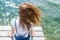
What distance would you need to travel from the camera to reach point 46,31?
1921 millimetres

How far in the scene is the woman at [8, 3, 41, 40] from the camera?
1490 millimetres

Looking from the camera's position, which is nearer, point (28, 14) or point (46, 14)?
point (28, 14)

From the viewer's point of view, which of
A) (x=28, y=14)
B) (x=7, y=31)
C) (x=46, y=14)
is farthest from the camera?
(x=46, y=14)

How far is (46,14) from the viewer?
2.02 meters

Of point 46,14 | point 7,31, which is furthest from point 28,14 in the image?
point 46,14

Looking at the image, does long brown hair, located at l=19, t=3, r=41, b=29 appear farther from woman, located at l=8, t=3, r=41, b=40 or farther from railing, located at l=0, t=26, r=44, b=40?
railing, located at l=0, t=26, r=44, b=40

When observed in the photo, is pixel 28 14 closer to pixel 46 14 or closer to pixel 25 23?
pixel 25 23

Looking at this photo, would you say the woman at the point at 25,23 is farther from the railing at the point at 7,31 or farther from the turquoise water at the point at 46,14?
the turquoise water at the point at 46,14

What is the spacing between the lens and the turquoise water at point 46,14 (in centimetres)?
192

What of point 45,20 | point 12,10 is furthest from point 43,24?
point 12,10

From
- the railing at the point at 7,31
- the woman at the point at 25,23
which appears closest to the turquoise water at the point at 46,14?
the railing at the point at 7,31

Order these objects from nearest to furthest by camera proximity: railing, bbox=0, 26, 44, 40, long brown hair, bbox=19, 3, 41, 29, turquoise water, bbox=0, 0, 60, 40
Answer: long brown hair, bbox=19, 3, 41, 29 → railing, bbox=0, 26, 44, 40 → turquoise water, bbox=0, 0, 60, 40

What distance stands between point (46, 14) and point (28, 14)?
56 cm

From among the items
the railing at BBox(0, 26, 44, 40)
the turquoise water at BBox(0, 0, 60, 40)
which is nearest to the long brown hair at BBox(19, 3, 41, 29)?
the railing at BBox(0, 26, 44, 40)
